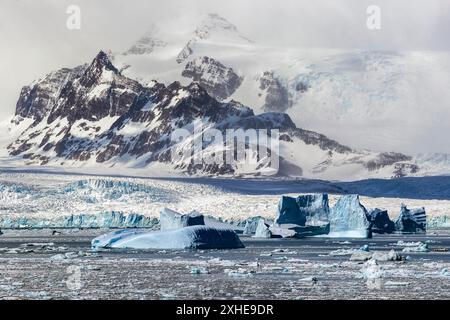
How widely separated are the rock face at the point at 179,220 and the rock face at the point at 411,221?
3055 centimetres

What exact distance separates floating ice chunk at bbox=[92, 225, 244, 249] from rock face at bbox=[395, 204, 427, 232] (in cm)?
3548

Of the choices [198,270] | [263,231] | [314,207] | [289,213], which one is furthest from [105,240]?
[314,207]

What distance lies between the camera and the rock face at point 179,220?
3408 inches

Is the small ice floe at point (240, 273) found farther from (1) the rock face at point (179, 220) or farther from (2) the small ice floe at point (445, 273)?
(1) the rock face at point (179, 220)

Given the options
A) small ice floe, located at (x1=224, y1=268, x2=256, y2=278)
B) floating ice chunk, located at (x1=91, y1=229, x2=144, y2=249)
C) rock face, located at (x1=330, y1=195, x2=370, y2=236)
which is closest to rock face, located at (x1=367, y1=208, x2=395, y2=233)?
rock face, located at (x1=330, y1=195, x2=370, y2=236)

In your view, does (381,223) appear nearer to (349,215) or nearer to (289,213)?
(349,215)

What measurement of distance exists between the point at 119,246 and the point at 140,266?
2104 centimetres

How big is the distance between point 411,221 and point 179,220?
34022 millimetres

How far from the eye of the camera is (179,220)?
87.5m

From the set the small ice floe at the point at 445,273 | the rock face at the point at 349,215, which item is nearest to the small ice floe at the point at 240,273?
the small ice floe at the point at 445,273

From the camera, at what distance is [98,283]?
173ft

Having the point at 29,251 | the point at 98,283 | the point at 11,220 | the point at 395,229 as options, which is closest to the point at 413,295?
the point at 98,283

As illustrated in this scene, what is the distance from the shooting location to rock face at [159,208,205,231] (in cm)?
8656
